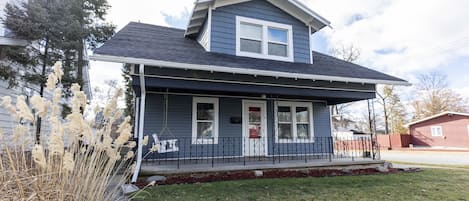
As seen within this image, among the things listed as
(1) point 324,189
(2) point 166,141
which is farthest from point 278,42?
(1) point 324,189

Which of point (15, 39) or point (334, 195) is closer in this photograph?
point (334, 195)

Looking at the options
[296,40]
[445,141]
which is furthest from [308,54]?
[445,141]

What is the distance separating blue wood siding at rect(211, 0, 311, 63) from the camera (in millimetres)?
8133

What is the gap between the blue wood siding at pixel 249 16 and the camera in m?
8.13

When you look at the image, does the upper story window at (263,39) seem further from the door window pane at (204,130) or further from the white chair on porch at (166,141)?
the white chair on porch at (166,141)

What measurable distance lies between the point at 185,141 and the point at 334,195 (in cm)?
467

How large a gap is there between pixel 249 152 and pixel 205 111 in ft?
6.49

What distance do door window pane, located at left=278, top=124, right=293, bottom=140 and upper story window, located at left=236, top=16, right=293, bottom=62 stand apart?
2.32 metres

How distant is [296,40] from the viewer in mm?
9055

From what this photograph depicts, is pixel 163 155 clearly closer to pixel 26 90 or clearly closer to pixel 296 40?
pixel 296 40

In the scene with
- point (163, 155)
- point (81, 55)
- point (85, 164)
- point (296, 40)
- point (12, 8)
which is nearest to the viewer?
point (85, 164)

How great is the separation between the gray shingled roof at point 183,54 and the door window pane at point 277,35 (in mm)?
1019

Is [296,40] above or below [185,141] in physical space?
above

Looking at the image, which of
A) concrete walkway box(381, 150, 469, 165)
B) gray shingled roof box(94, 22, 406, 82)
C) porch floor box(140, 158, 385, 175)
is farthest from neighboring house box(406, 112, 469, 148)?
porch floor box(140, 158, 385, 175)
